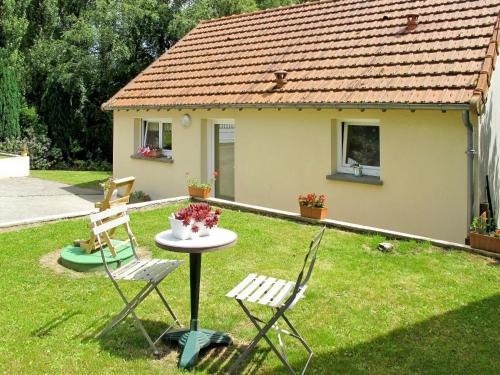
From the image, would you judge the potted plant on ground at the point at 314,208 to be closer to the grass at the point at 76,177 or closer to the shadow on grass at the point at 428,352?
the shadow on grass at the point at 428,352

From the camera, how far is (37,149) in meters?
24.4

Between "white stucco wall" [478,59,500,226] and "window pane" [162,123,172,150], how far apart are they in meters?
9.04

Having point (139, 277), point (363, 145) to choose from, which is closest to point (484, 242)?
point (363, 145)

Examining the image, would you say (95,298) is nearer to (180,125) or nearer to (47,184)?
(180,125)

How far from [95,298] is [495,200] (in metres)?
8.53

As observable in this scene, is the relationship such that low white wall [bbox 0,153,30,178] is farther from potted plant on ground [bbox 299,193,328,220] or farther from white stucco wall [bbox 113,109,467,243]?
potted plant on ground [bbox 299,193,328,220]

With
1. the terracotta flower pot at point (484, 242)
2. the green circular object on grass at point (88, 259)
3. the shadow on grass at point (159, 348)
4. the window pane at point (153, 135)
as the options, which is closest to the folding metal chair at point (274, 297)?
the shadow on grass at point (159, 348)

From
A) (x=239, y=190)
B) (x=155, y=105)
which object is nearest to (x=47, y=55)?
(x=155, y=105)

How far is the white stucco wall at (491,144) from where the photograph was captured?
9672mm

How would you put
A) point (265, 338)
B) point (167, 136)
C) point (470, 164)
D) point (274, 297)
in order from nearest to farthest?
1. point (265, 338)
2. point (274, 297)
3. point (470, 164)
4. point (167, 136)

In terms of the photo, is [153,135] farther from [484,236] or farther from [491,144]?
[484,236]

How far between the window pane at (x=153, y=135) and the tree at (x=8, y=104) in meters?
11.1

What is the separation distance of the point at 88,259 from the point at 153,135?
9357 mm

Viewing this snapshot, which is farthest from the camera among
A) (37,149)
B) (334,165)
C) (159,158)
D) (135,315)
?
(37,149)
